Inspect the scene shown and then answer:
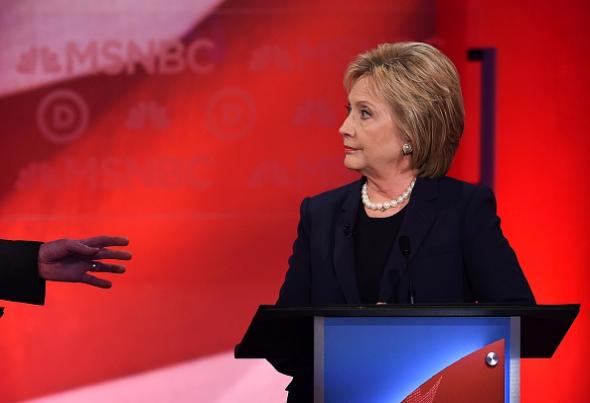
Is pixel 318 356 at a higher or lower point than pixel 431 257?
lower

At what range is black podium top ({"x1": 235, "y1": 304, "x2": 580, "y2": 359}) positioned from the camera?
189cm

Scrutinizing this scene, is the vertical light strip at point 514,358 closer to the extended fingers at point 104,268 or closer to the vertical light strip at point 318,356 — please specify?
the vertical light strip at point 318,356

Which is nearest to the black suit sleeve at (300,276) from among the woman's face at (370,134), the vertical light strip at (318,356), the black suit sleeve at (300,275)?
the black suit sleeve at (300,275)

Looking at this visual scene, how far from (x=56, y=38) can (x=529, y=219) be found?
2.24 metres

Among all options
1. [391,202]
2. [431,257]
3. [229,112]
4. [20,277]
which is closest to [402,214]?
[391,202]

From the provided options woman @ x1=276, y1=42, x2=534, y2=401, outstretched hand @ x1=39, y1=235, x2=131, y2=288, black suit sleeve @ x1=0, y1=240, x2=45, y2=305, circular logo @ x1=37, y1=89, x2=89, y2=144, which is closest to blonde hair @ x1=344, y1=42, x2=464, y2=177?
woman @ x1=276, y1=42, x2=534, y2=401

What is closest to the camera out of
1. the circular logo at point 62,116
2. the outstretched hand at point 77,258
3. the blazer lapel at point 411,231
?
the blazer lapel at point 411,231

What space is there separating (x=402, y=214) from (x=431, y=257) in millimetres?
166

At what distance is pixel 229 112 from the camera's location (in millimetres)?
4441

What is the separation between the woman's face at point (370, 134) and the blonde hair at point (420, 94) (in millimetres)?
21

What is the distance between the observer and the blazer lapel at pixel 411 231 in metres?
2.40

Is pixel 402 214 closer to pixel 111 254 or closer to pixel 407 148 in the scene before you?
pixel 407 148

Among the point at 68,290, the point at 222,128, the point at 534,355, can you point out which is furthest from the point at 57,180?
the point at 534,355

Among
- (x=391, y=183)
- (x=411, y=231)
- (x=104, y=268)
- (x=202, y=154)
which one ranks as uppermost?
(x=202, y=154)
